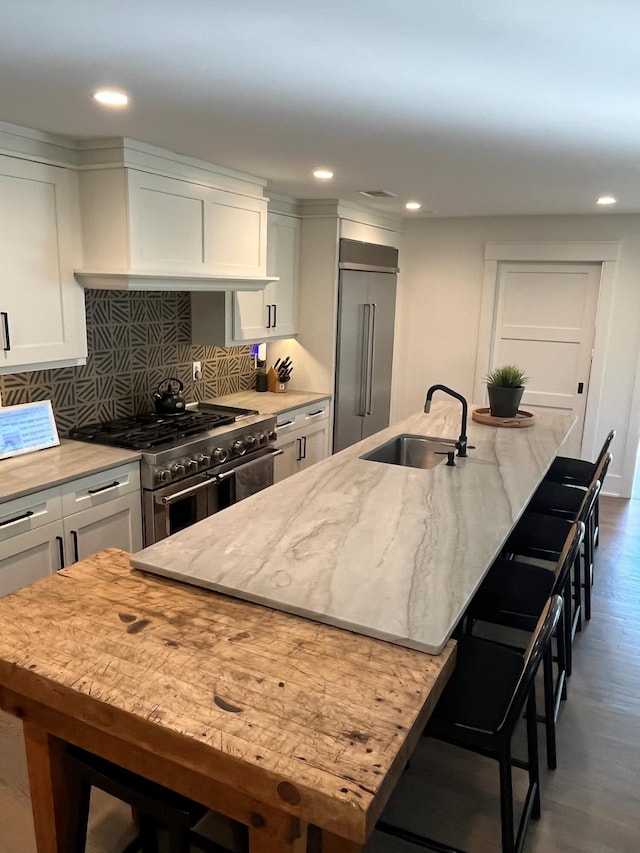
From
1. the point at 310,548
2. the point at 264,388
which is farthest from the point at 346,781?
the point at 264,388

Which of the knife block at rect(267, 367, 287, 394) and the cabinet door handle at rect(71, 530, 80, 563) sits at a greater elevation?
the knife block at rect(267, 367, 287, 394)

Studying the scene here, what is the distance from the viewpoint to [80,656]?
1.41 metres

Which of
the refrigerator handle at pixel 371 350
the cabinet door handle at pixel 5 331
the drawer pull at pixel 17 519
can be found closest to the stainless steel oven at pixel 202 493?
the drawer pull at pixel 17 519

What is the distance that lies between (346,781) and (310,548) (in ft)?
3.14

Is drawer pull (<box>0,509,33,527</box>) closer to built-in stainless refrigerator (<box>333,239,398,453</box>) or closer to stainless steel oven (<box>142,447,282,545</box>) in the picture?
stainless steel oven (<box>142,447,282,545</box>)

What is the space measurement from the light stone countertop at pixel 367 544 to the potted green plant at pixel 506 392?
37.4 inches

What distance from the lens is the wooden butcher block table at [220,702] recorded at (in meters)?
1.12

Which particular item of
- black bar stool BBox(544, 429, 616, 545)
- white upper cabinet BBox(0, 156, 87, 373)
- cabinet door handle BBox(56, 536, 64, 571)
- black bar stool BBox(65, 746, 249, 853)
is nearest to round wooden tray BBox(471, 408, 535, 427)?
black bar stool BBox(544, 429, 616, 545)

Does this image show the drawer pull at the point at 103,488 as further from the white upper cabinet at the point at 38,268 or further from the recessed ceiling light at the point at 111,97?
the recessed ceiling light at the point at 111,97

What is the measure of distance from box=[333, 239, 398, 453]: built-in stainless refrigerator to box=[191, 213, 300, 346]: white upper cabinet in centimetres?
38

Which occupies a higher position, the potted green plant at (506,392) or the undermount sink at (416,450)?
the potted green plant at (506,392)

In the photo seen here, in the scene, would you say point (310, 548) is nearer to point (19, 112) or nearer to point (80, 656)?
point (80, 656)

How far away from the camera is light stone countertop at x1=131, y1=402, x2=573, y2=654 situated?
163 centimetres

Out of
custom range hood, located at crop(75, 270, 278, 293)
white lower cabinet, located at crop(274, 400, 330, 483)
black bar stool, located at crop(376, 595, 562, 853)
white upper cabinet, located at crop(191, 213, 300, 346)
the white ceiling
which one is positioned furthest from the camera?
white lower cabinet, located at crop(274, 400, 330, 483)
